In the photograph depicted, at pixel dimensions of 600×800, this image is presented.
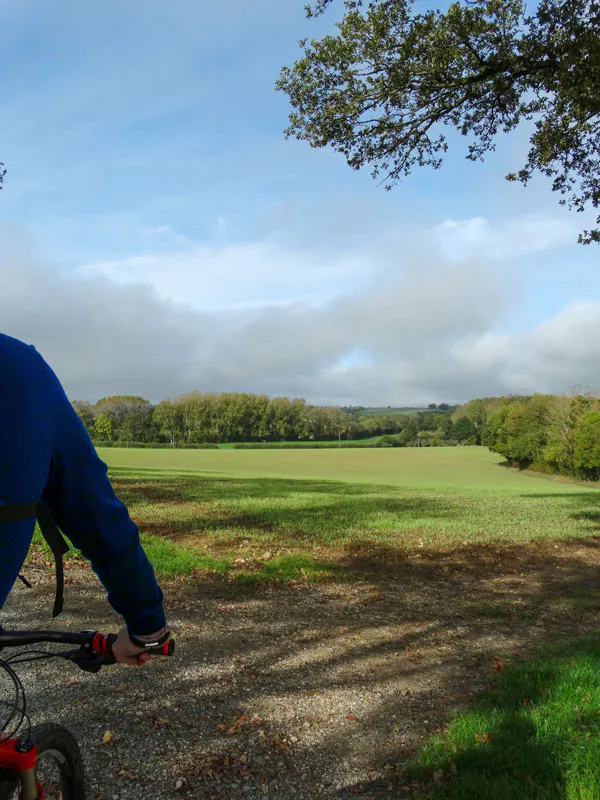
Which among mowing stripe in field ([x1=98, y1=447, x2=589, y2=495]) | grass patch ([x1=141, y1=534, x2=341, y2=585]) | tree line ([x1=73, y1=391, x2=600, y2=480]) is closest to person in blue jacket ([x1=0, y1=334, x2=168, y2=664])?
grass patch ([x1=141, y1=534, x2=341, y2=585])

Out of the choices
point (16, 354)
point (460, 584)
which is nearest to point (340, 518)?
point (460, 584)

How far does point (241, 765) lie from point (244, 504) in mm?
15345

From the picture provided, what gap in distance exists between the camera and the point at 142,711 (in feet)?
14.6

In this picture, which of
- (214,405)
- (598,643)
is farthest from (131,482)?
(214,405)

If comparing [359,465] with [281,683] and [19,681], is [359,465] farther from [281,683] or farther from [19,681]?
[19,681]

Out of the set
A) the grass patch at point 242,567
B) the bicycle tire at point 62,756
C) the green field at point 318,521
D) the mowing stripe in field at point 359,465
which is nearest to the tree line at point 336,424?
the mowing stripe in field at point 359,465

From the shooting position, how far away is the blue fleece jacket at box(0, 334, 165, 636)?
1.25m

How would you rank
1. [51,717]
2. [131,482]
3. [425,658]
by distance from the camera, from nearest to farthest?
[51,717] < [425,658] < [131,482]

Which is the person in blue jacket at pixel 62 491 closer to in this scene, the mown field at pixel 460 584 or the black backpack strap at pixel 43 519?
the black backpack strap at pixel 43 519

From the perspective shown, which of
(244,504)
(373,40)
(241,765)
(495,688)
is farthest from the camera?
(244,504)

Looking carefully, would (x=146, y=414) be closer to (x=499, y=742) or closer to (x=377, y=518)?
(x=377, y=518)

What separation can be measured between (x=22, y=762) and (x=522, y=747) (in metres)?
3.63

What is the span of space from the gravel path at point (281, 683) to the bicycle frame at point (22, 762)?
7.15 feet

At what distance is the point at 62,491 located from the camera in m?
1.40
